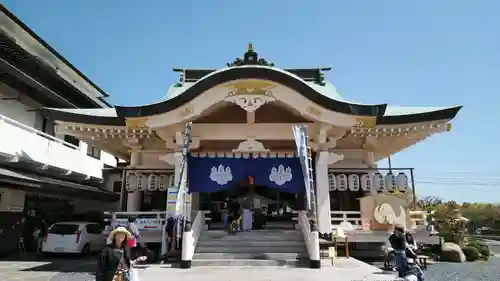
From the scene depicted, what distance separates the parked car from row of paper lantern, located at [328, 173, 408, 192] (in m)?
10.0

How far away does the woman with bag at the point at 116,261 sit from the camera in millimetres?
4406

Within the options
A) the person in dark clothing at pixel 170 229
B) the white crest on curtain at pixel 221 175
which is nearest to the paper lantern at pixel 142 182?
the person in dark clothing at pixel 170 229

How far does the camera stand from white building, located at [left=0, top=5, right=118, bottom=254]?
12.7m

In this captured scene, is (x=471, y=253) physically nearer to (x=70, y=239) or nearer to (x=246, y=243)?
(x=246, y=243)

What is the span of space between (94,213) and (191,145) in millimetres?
11345

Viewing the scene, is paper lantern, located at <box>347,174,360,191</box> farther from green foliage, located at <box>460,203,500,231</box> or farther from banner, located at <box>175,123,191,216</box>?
green foliage, located at <box>460,203,500,231</box>

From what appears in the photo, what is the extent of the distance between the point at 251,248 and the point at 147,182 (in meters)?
4.88

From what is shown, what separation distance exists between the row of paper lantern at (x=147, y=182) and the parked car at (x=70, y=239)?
10.0 ft

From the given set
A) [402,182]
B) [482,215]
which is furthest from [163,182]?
[482,215]

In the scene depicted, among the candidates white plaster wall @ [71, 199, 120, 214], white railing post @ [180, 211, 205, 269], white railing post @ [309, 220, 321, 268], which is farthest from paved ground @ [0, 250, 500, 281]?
white plaster wall @ [71, 199, 120, 214]

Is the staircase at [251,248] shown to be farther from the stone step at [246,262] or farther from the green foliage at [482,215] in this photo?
the green foliage at [482,215]

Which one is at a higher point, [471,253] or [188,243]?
[188,243]

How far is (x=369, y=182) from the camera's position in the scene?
42.3ft

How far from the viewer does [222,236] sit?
11.6 meters
